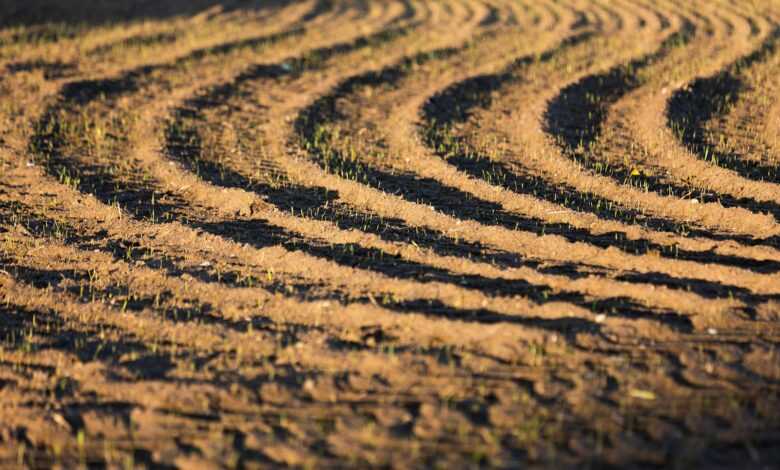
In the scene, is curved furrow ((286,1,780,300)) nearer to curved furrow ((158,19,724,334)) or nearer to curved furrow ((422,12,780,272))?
curved furrow ((158,19,724,334))

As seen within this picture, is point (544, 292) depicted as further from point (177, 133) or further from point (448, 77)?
point (448, 77)

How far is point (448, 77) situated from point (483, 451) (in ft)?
21.4

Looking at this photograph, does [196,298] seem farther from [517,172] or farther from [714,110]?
[714,110]

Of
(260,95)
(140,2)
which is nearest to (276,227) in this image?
(260,95)

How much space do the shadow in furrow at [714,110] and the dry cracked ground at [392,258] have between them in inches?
1.6

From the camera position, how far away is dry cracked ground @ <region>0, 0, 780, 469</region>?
404 centimetres

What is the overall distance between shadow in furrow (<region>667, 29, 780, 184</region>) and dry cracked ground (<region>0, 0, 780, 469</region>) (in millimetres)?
40

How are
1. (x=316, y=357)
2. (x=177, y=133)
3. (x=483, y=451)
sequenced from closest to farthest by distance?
(x=483, y=451) < (x=316, y=357) < (x=177, y=133)

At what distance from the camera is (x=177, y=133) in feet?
27.0

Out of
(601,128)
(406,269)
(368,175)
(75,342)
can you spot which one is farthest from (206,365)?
(601,128)

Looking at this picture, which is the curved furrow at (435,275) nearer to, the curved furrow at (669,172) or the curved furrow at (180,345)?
the curved furrow at (180,345)

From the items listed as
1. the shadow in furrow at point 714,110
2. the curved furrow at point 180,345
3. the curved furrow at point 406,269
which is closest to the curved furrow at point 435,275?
the curved furrow at point 406,269

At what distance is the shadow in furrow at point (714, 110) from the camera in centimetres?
702

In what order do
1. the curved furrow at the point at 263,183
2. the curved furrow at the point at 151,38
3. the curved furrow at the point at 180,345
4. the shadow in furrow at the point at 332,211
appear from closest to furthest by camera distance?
1. the curved furrow at the point at 180,345
2. the shadow in furrow at the point at 332,211
3. the curved furrow at the point at 263,183
4. the curved furrow at the point at 151,38
